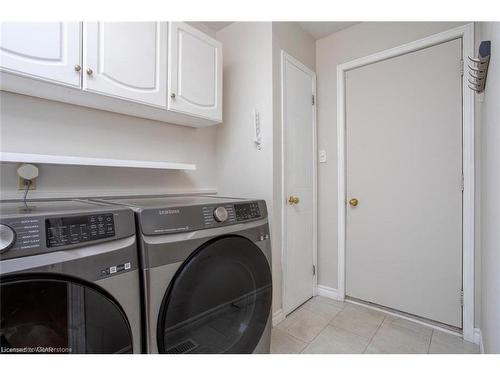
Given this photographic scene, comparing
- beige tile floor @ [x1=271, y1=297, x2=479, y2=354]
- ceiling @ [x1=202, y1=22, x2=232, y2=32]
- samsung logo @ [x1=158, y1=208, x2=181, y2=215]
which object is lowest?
beige tile floor @ [x1=271, y1=297, x2=479, y2=354]

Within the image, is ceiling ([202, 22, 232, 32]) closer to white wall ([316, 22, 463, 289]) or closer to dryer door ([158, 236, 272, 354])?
white wall ([316, 22, 463, 289])

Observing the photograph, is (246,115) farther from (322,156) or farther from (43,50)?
(43,50)

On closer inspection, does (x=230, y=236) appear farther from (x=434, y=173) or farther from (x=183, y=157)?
(x=434, y=173)

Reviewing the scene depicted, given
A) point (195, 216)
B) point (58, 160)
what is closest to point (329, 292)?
point (195, 216)

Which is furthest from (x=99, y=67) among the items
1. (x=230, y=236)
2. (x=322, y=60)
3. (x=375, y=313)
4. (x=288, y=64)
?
(x=375, y=313)

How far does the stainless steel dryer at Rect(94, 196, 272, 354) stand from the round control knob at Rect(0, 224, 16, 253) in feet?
1.06

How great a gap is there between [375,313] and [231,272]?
1574 mm

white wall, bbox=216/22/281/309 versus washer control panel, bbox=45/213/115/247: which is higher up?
white wall, bbox=216/22/281/309

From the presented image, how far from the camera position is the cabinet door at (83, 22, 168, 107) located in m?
1.16

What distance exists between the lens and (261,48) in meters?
1.86

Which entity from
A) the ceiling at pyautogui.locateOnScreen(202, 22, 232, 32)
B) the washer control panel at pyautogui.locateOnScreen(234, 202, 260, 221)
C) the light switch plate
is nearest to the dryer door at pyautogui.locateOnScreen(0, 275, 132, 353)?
the washer control panel at pyautogui.locateOnScreen(234, 202, 260, 221)

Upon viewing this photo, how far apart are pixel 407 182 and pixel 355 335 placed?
1188 millimetres

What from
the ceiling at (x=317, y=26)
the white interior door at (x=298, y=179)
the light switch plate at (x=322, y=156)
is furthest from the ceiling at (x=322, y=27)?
the light switch plate at (x=322, y=156)

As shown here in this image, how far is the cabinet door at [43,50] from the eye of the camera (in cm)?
96
